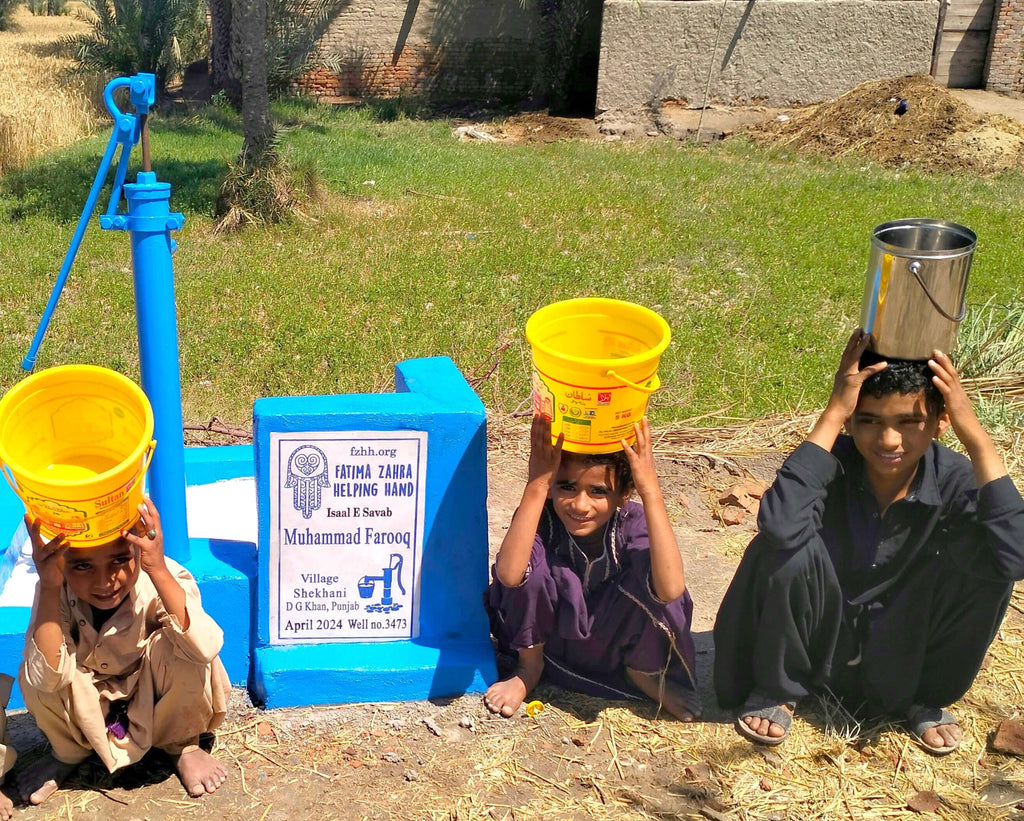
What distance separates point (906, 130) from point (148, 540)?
1218 cm

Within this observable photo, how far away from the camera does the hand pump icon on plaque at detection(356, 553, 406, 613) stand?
128 inches

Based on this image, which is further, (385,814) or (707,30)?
(707,30)

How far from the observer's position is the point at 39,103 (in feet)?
43.7

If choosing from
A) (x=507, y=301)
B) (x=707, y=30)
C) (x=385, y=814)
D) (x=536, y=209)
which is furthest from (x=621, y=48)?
(x=385, y=814)

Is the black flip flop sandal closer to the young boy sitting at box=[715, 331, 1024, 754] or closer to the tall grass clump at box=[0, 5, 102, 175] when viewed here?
the young boy sitting at box=[715, 331, 1024, 754]

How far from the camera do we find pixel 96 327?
6504 millimetres

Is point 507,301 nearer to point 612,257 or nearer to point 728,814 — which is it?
point 612,257

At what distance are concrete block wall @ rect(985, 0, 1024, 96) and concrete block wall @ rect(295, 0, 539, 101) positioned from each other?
667 centimetres

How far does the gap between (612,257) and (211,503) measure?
510 cm

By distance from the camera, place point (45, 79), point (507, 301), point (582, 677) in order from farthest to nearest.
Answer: point (45, 79)
point (507, 301)
point (582, 677)

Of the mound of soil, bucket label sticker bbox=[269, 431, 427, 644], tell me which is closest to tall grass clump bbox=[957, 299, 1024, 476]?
bucket label sticker bbox=[269, 431, 427, 644]

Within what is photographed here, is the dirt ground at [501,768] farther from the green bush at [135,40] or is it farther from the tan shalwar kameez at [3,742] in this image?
the green bush at [135,40]

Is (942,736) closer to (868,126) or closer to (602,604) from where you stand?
(602,604)

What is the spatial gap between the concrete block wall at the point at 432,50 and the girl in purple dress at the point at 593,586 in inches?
588
